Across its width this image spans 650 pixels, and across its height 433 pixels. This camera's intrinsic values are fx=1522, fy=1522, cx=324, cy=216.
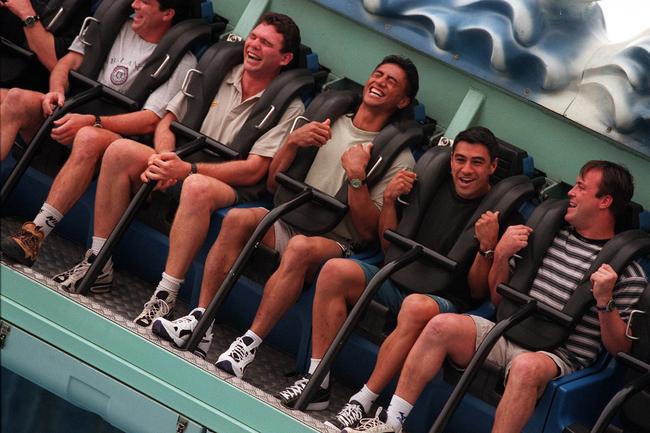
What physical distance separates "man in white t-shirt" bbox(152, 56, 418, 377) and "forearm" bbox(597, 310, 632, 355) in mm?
940

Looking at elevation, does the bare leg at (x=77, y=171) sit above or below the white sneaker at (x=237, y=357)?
above

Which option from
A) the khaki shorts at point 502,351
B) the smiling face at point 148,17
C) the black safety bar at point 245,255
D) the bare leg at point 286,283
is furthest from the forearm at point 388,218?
the smiling face at point 148,17

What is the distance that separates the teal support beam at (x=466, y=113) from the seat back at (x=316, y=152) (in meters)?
0.25

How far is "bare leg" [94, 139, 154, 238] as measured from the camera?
527 cm

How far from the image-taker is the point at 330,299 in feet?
16.1

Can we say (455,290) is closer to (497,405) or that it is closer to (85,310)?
(497,405)

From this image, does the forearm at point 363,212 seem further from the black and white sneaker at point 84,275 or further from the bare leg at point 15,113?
the bare leg at point 15,113

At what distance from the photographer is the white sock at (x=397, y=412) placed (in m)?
4.67

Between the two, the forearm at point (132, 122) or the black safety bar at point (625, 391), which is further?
the forearm at point (132, 122)

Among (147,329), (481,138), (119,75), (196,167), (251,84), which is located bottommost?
(147,329)

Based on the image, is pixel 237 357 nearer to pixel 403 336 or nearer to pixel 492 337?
pixel 403 336

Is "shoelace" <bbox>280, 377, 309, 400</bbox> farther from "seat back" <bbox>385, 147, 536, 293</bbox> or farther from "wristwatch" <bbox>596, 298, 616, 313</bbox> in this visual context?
"wristwatch" <bbox>596, 298, 616, 313</bbox>

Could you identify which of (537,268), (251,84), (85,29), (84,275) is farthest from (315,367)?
(85,29)

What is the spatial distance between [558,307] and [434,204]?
0.58m
